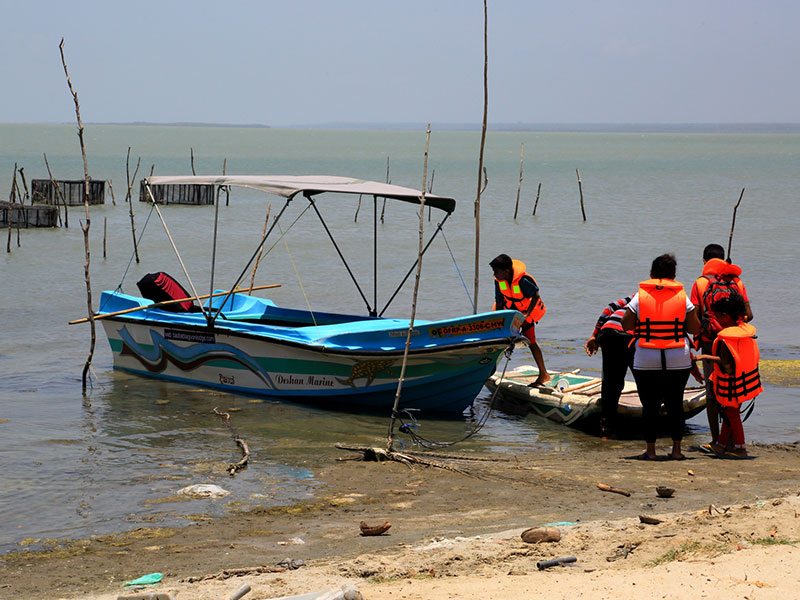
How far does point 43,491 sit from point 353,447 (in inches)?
97.8

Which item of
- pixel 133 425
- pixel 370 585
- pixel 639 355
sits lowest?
pixel 133 425

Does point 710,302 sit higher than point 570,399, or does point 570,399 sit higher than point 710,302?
point 710,302

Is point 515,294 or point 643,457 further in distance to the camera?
point 515,294

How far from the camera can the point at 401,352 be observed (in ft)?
31.9

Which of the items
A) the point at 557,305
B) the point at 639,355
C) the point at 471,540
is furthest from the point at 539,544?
the point at 557,305

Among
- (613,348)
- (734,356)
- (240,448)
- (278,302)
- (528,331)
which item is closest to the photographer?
(734,356)

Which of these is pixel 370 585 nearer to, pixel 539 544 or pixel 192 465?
pixel 539 544

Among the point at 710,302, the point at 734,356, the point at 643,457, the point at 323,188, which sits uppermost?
the point at 323,188

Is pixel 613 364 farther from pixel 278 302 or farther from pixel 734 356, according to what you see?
pixel 278 302

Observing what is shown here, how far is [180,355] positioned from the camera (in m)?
11.5

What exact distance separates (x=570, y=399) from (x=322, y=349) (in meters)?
2.54

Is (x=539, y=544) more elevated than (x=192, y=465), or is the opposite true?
(x=539, y=544)

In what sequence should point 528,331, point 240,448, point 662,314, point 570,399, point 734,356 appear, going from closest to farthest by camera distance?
point 662,314
point 734,356
point 240,448
point 570,399
point 528,331

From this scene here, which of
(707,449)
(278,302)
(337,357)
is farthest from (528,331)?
(278,302)
